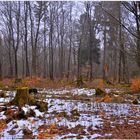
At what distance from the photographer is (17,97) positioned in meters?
12.6

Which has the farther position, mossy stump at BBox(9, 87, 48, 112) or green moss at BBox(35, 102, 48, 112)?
mossy stump at BBox(9, 87, 48, 112)

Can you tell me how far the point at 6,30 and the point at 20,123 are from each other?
43520mm

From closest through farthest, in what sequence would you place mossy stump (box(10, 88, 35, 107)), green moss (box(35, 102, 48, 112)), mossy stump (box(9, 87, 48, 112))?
1. green moss (box(35, 102, 48, 112))
2. mossy stump (box(9, 87, 48, 112))
3. mossy stump (box(10, 88, 35, 107))

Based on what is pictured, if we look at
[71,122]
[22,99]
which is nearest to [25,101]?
[22,99]

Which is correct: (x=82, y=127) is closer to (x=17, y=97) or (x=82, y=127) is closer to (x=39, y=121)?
(x=39, y=121)

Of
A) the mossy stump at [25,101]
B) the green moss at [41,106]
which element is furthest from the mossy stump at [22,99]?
the green moss at [41,106]

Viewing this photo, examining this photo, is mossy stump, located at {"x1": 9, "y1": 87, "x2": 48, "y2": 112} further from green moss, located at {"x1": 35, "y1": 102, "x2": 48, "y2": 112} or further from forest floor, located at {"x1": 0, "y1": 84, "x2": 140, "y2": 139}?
forest floor, located at {"x1": 0, "y1": 84, "x2": 140, "y2": 139}

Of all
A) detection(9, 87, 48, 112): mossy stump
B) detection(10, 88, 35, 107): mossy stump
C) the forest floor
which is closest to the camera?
the forest floor

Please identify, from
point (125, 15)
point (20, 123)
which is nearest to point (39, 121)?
point (20, 123)

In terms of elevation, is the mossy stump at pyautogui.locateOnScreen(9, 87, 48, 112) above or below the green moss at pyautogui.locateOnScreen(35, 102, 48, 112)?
above

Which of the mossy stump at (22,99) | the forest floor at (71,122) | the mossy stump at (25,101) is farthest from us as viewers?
the mossy stump at (22,99)

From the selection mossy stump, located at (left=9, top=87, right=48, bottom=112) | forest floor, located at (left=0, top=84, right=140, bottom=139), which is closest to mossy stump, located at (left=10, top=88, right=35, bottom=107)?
mossy stump, located at (left=9, top=87, right=48, bottom=112)

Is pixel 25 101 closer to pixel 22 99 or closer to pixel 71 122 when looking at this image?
pixel 22 99

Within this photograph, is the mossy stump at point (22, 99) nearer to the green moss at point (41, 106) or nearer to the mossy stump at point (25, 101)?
the mossy stump at point (25, 101)
